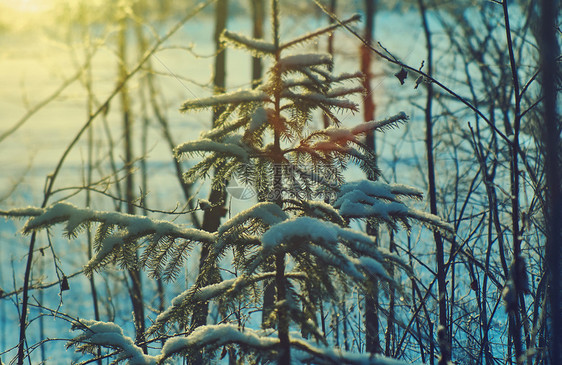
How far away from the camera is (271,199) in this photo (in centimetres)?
263

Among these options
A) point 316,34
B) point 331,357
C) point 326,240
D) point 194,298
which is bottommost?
point 331,357

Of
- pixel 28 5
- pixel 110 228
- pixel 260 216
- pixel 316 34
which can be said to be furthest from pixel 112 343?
pixel 28 5

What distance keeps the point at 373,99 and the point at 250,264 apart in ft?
20.7

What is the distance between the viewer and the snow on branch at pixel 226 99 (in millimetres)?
2520

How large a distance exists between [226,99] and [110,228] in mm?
949

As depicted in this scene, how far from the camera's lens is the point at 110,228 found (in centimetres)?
253

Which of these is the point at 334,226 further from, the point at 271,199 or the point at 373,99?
the point at 373,99

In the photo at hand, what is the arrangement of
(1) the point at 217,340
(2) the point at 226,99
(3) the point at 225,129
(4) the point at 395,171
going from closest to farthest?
(1) the point at 217,340 < (2) the point at 226,99 < (3) the point at 225,129 < (4) the point at 395,171

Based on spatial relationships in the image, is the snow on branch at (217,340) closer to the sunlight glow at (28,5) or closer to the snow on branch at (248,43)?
the snow on branch at (248,43)

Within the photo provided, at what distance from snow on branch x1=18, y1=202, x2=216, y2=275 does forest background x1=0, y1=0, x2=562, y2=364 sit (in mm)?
167

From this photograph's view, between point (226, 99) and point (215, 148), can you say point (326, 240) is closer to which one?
point (215, 148)

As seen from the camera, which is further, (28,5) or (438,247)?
(28,5)

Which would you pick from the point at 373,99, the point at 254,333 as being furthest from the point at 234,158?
the point at 373,99

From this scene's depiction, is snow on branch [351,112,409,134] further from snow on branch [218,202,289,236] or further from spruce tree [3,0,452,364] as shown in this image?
snow on branch [218,202,289,236]
